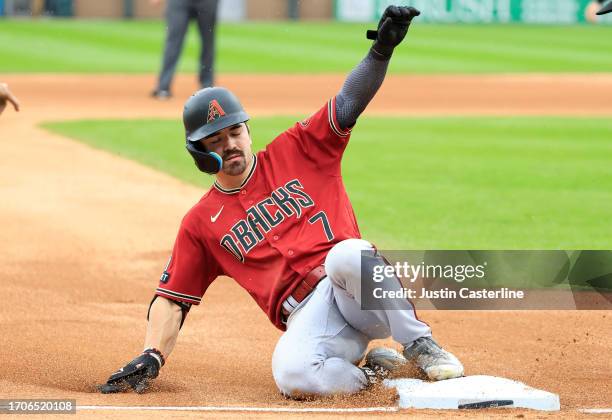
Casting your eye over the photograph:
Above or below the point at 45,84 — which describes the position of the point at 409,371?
above

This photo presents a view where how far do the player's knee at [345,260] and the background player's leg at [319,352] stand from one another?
8.0 inches

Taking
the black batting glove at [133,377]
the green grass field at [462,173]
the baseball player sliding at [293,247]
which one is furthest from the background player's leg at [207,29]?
the black batting glove at [133,377]

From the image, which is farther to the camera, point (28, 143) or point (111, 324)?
point (28, 143)

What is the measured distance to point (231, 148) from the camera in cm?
471

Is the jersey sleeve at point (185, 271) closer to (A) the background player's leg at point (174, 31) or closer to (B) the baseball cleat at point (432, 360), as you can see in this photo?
(B) the baseball cleat at point (432, 360)

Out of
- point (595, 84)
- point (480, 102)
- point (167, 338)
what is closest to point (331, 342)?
point (167, 338)

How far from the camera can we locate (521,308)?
620 cm

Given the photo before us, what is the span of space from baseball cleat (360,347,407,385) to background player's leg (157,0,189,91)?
1067cm

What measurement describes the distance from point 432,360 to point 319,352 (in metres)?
0.44

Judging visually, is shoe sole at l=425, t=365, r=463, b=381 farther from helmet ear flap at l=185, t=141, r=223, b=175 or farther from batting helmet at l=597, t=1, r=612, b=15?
batting helmet at l=597, t=1, r=612, b=15

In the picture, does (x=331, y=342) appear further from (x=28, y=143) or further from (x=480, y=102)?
(x=480, y=102)

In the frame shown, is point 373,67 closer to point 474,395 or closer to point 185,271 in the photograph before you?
point 185,271

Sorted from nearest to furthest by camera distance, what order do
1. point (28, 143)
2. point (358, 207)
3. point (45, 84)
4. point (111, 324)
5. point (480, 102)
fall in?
point (111, 324) → point (358, 207) → point (28, 143) → point (480, 102) → point (45, 84)

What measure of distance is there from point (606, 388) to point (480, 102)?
11.5 m
